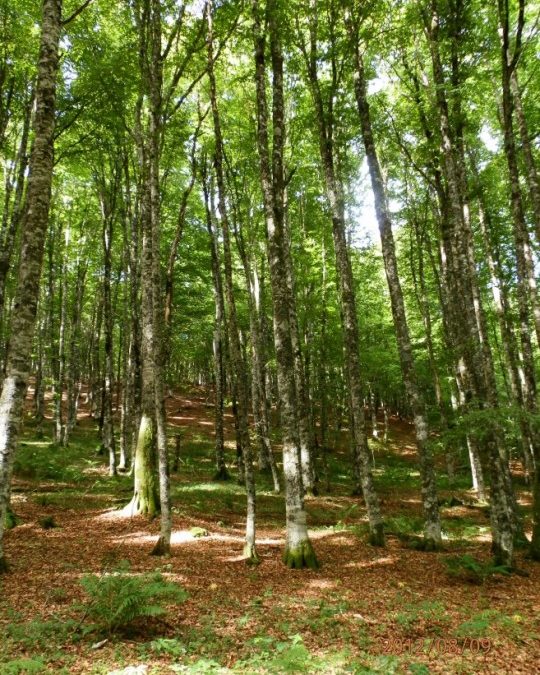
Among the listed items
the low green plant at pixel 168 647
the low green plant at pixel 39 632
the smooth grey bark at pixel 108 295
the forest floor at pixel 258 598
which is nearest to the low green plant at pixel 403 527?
the forest floor at pixel 258 598

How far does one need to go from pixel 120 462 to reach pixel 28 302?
54.0 feet

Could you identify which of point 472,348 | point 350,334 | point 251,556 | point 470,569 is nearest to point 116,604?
point 251,556

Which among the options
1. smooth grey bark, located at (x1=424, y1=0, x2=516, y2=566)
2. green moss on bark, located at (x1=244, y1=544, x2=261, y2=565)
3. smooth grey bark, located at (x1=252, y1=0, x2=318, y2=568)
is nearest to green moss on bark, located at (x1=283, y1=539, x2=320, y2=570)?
smooth grey bark, located at (x1=252, y1=0, x2=318, y2=568)

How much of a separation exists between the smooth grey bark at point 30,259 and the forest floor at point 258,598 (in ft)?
6.26

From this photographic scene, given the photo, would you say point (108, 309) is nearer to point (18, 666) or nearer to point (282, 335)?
point (282, 335)

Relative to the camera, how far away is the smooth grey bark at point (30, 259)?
224 inches

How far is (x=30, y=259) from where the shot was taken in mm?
Result: 6078

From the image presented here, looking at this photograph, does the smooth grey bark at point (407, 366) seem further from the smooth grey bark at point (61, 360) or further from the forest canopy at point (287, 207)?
the smooth grey bark at point (61, 360)

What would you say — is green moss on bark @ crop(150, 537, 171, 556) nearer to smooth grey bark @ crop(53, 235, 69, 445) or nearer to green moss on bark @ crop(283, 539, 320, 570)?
green moss on bark @ crop(283, 539, 320, 570)

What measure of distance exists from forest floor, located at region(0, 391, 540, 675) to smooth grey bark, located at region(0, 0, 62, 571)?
6.26 ft

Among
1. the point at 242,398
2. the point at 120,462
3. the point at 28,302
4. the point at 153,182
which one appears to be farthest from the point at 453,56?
the point at 120,462

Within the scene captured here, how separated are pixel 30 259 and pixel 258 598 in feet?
20.4

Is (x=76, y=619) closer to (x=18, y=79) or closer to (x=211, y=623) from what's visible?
(x=211, y=623)

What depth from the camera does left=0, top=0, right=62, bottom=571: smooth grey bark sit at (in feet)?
18.6
